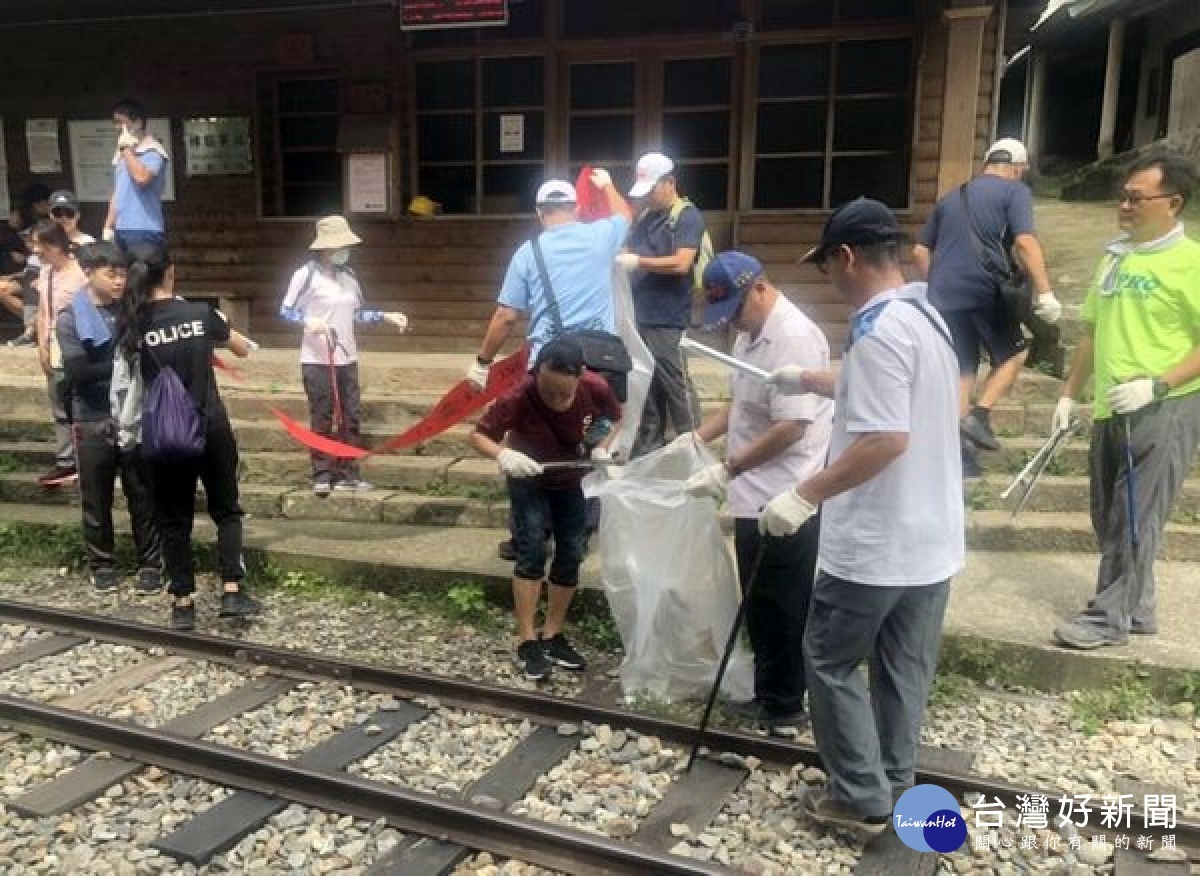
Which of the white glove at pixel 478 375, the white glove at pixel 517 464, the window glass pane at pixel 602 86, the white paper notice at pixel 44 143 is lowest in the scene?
the white glove at pixel 517 464

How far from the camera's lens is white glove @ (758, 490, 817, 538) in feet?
10.7

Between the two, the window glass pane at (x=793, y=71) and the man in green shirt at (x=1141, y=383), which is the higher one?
the window glass pane at (x=793, y=71)

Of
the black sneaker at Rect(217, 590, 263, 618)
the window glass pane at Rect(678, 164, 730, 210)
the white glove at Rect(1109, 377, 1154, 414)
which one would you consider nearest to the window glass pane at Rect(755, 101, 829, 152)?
the window glass pane at Rect(678, 164, 730, 210)

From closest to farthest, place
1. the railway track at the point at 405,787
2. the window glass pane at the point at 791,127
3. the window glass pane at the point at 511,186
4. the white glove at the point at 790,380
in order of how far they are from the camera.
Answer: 1. the railway track at the point at 405,787
2. the white glove at the point at 790,380
3. the window glass pane at the point at 791,127
4. the window glass pane at the point at 511,186

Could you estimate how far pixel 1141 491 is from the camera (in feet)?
14.7

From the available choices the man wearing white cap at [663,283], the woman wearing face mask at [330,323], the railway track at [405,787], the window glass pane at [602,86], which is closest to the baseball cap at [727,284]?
the railway track at [405,787]

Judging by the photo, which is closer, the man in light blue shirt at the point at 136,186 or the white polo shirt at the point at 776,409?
the white polo shirt at the point at 776,409

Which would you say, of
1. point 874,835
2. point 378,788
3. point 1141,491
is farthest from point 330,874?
point 1141,491

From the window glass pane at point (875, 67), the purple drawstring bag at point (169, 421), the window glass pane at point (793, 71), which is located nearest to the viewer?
the purple drawstring bag at point (169, 421)

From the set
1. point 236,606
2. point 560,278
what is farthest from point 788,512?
point 236,606

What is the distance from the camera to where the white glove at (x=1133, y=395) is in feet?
14.1

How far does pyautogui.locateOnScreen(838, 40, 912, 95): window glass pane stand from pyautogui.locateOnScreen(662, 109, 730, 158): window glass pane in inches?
41.3

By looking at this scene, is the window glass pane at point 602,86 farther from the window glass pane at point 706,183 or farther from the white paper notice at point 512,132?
the window glass pane at point 706,183

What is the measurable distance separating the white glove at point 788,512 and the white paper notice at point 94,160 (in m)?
8.76
